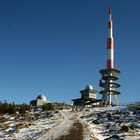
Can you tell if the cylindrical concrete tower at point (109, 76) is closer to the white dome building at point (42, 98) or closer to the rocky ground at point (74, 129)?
the white dome building at point (42, 98)

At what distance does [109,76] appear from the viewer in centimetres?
15750

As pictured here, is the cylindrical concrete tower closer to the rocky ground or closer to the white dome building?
the white dome building

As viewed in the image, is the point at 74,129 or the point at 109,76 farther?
the point at 109,76

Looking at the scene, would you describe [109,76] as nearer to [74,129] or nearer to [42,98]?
[42,98]

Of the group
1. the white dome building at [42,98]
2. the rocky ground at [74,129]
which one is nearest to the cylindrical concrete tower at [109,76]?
the white dome building at [42,98]

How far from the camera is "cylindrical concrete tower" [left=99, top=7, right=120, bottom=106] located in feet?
494

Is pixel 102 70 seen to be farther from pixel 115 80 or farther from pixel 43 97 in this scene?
pixel 43 97

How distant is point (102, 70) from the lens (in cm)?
16000

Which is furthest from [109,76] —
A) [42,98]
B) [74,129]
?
[74,129]

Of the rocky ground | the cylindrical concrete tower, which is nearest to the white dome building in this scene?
the cylindrical concrete tower

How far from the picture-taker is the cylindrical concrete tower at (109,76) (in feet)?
494

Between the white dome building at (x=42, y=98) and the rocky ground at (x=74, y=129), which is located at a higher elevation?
the white dome building at (x=42, y=98)

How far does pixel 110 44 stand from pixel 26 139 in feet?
377

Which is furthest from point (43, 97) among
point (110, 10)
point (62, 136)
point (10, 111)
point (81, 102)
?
point (62, 136)
